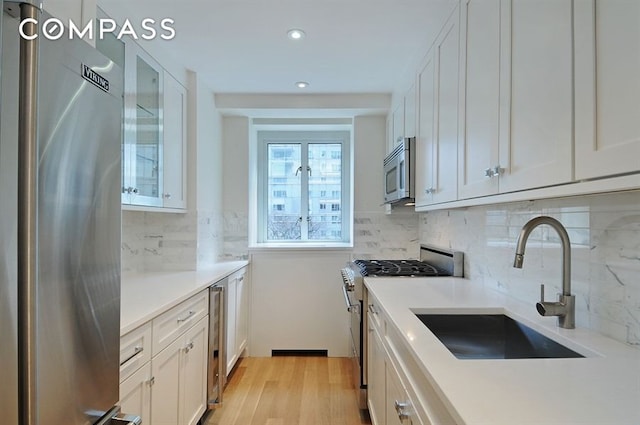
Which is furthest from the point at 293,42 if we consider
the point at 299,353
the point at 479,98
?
the point at 299,353

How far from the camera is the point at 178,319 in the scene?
1.80m

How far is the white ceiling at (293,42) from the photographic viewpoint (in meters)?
1.83

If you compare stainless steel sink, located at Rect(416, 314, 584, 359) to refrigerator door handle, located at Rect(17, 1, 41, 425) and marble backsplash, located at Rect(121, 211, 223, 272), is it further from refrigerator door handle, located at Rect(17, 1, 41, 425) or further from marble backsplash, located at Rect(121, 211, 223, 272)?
marble backsplash, located at Rect(121, 211, 223, 272)

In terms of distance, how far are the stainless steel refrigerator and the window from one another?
2735mm

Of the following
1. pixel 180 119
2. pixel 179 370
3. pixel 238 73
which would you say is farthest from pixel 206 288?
pixel 238 73

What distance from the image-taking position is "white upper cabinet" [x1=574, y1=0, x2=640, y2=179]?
72 centimetres

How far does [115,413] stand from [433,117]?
1.90m

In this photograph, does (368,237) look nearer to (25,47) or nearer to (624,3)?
(624,3)

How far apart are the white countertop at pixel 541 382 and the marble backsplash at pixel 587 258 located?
9 centimetres

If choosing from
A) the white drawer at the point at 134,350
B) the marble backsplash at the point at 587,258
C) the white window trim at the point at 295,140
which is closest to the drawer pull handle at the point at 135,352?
the white drawer at the point at 134,350

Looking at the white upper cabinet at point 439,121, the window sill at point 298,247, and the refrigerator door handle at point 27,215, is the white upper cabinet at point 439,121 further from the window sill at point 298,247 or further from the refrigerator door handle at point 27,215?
the refrigerator door handle at point 27,215

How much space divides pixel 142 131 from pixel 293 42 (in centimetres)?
104

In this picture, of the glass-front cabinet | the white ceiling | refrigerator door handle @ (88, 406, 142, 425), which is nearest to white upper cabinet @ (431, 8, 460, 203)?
the white ceiling

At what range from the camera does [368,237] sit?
335 centimetres
